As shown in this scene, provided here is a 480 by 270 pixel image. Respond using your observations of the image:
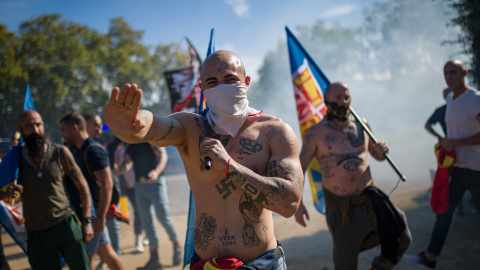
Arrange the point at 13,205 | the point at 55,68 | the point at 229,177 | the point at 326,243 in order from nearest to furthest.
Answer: the point at 229,177
the point at 13,205
the point at 326,243
the point at 55,68

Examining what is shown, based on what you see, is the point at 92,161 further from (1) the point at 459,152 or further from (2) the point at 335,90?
(1) the point at 459,152

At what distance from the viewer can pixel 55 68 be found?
84.4 ft

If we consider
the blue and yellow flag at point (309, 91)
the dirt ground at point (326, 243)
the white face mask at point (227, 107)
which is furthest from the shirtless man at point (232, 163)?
the dirt ground at point (326, 243)

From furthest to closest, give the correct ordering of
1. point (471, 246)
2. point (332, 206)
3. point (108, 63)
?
point (108, 63) → point (471, 246) → point (332, 206)

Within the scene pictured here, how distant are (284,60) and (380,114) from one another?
15463mm

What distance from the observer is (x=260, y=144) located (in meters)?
2.19

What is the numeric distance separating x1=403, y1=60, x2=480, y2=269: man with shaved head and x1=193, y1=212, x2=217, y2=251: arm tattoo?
310 centimetres

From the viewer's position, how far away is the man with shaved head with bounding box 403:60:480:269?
403 centimetres

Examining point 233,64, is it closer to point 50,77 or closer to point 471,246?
point 471,246

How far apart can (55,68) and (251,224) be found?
91.4ft

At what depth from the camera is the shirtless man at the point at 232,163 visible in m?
1.92

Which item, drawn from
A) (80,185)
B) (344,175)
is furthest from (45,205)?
(344,175)

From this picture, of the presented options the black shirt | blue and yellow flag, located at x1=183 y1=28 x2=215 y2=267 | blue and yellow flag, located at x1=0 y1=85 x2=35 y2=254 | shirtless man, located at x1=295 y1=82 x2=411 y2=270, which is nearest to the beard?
blue and yellow flag, located at x1=0 y1=85 x2=35 y2=254

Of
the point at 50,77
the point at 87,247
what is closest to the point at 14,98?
the point at 50,77
